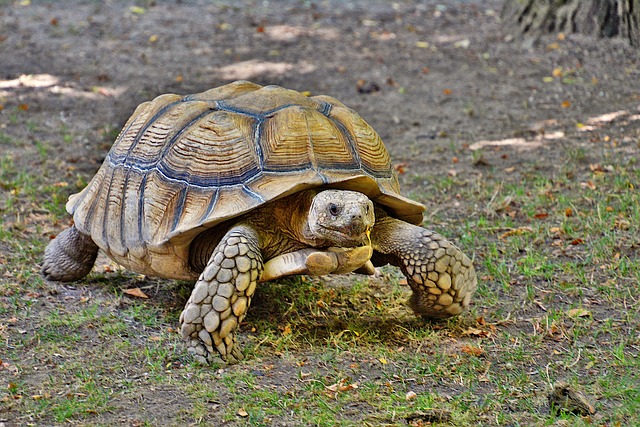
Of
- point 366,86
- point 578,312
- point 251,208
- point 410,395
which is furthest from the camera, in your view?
point 366,86

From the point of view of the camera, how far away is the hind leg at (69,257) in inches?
191

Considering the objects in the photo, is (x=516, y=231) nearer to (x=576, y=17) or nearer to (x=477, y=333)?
(x=477, y=333)

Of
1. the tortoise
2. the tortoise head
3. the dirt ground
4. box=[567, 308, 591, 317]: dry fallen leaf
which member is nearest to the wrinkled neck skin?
the tortoise

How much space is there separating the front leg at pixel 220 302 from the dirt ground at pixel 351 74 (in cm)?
161

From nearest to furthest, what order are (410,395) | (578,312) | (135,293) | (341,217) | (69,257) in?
(410,395)
(341,217)
(578,312)
(135,293)
(69,257)

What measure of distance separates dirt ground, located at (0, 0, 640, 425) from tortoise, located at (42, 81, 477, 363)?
1031 mm

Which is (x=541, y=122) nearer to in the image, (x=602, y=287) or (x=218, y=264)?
(x=602, y=287)

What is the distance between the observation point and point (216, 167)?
4.17 meters

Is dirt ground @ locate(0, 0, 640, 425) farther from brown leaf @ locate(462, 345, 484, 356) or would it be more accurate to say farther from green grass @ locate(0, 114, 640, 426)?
brown leaf @ locate(462, 345, 484, 356)

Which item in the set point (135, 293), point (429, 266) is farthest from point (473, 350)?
point (135, 293)

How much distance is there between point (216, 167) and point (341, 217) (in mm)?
717

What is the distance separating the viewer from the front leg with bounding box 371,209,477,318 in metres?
4.21

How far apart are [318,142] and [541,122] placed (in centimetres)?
397

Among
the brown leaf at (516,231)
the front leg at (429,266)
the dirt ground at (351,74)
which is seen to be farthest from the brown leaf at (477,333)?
the brown leaf at (516,231)
